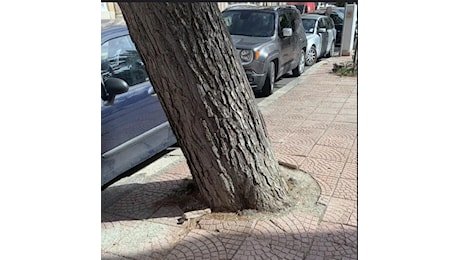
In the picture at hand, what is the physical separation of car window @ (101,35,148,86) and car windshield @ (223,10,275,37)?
12.7 ft

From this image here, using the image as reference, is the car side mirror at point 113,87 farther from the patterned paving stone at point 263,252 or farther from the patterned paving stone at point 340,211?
the patterned paving stone at point 340,211

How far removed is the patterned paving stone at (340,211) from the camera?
2.53 m

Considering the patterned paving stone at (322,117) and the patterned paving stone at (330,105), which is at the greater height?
the patterned paving stone at (322,117)

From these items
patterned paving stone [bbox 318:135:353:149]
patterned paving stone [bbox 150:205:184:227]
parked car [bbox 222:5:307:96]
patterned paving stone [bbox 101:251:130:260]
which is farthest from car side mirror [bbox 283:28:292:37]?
patterned paving stone [bbox 101:251:130:260]

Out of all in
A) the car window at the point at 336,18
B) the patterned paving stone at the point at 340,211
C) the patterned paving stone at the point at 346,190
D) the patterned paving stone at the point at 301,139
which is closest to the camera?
the patterned paving stone at the point at 340,211

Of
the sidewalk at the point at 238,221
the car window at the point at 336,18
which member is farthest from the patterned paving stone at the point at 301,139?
the car window at the point at 336,18

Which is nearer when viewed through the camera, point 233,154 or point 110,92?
point 233,154

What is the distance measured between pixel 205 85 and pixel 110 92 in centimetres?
126

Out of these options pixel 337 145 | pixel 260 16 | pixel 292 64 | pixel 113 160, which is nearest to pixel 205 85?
pixel 113 160

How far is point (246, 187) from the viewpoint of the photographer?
2.56 m

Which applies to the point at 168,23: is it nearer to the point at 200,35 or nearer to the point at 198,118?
the point at 200,35

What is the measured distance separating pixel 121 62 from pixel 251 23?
4.35m

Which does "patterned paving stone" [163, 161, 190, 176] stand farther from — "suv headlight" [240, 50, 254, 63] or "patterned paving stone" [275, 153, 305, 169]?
"suv headlight" [240, 50, 254, 63]

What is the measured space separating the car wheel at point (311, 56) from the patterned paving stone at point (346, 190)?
7736 millimetres
